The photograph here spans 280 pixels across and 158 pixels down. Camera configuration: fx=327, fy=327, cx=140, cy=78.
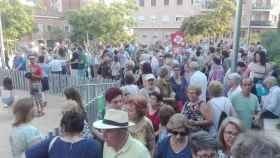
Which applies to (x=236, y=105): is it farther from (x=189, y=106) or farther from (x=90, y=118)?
(x=90, y=118)

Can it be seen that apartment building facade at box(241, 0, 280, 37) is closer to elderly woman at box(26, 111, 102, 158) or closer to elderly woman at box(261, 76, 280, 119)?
elderly woman at box(261, 76, 280, 119)

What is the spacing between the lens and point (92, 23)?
3675 centimetres

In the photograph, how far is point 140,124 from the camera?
157 inches

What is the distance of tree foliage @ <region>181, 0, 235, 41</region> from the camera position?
41000mm

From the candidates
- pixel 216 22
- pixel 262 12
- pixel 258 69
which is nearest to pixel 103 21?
pixel 216 22

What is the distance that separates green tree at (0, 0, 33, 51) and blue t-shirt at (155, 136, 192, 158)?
101 ft

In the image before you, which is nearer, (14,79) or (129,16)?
(14,79)

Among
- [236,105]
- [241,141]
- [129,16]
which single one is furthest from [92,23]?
[241,141]

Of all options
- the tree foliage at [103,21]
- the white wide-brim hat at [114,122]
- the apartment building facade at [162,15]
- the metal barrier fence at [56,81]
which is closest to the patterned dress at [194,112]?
the white wide-brim hat at [114,122]

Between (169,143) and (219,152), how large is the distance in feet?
1.80

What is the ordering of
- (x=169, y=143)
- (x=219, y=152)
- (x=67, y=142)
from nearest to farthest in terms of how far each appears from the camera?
(x=67, y=142) → (x=219, y=152) → (x=169, y=143)

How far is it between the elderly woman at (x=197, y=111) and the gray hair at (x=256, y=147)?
8.03ft

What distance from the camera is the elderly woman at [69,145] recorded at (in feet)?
9.43

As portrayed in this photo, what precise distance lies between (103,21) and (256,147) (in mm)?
35776
